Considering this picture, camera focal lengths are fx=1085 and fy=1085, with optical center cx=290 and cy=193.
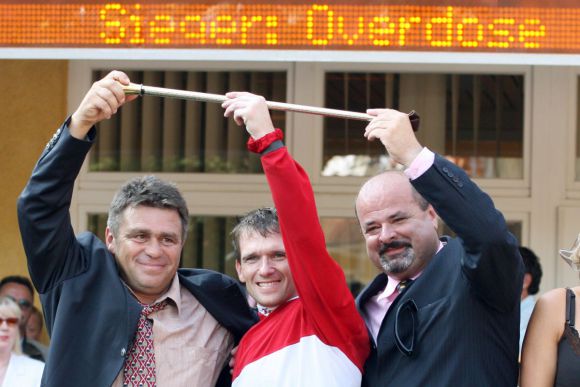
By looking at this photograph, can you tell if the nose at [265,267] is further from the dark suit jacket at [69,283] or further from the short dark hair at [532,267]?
the short dark hair at [532,267]

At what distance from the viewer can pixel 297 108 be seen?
318 cm

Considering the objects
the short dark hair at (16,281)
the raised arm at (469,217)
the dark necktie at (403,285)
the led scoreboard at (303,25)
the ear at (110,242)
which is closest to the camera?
the raised arm at (469,217)

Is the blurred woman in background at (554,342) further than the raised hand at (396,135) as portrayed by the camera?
Yes

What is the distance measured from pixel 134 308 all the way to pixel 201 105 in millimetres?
3636

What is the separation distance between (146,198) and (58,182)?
1.13ft

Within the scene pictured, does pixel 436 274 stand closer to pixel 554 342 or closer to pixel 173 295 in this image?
pixel 554 342

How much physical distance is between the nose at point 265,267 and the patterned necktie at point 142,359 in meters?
0.39

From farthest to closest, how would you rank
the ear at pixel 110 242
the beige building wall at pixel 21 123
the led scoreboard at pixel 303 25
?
the beige building wall at pixel 21 123 < the led scoreboard at pixel 303 25 < the ear at pixel 110 242

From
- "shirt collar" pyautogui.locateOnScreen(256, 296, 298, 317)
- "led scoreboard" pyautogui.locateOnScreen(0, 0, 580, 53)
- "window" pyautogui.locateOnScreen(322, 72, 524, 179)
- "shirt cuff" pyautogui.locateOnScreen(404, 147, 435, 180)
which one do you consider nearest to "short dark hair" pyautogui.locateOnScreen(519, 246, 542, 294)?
"window" pyautogui.locateOnScreen(322, 72, 524, 179)

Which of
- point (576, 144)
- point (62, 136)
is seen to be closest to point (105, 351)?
point (62, 136)

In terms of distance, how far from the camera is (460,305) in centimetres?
311

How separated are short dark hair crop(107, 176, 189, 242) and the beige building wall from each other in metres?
3.27

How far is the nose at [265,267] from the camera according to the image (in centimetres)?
342

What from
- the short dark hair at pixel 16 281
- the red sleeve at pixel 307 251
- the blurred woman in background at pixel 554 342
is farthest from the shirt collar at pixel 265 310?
the short dark hair at pixel 16 281
